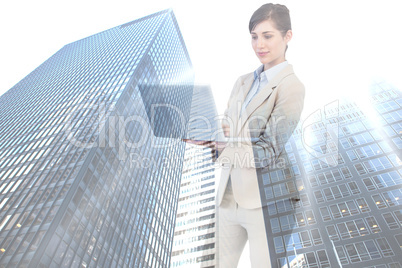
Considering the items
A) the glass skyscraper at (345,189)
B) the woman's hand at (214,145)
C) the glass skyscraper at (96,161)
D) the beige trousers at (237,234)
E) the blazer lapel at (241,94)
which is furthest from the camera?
the glass skyscraper at (96,161)

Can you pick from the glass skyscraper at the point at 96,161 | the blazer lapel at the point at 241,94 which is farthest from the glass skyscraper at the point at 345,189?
the glass skyscraper at the point at 96,161

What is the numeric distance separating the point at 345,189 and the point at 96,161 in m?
31.4

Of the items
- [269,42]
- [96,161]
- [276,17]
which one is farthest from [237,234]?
[96,161]

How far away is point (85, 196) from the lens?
34938 mm

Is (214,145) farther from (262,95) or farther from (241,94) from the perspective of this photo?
(241,94)

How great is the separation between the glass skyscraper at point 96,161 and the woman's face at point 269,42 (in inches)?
1214

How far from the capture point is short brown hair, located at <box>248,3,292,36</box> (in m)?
4.16

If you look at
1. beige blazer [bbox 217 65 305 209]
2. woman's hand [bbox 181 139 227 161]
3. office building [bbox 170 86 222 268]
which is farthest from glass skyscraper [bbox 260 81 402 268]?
office building [bbox 170 86 222 268]

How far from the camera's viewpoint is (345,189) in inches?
995

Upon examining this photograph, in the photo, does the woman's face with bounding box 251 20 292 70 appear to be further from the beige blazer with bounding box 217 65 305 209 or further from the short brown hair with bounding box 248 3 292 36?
the beige blazer with bounding box 217 65 305 209

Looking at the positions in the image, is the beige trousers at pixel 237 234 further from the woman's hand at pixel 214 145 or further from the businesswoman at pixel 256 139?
the woman's hand at pixel 214 145

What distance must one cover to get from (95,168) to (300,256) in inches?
1142

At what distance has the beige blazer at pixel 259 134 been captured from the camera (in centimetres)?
346

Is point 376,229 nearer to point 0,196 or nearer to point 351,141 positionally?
point 351,141
